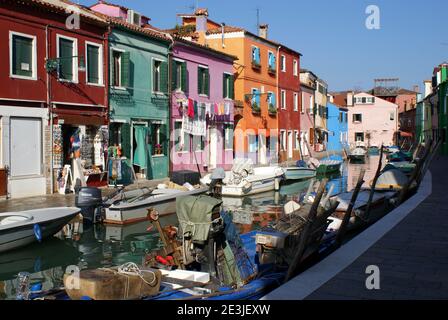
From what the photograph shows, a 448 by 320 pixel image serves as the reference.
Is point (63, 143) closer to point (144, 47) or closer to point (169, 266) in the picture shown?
point (144, 47)

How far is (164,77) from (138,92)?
2.01m

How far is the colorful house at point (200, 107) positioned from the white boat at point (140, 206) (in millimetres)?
7601

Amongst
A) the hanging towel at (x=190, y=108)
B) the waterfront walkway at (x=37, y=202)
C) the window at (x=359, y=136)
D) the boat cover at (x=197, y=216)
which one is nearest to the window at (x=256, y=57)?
the hanging towel at (x=190, y=108)

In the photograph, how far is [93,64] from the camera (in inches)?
720

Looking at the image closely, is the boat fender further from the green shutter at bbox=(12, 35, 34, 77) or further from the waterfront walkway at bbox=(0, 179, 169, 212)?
the green shutter at bbox=(12, 35, 34, 77)

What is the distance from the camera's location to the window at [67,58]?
54.6ft

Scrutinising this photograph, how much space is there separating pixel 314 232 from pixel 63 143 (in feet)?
39.0

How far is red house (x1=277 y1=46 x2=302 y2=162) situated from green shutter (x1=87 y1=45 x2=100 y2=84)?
18495 mm

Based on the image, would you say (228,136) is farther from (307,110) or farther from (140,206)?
(307,110)

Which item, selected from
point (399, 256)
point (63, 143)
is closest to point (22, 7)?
point (63, 143)

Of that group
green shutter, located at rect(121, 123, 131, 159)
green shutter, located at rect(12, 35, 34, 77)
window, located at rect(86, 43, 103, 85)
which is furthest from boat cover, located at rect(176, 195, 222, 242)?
green shutter, located at rect(121, 123, 131, 159)

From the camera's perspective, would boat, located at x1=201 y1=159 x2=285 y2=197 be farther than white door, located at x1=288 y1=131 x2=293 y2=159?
No

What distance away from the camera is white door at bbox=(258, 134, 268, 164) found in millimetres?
32484

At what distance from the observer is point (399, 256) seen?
707 cm
